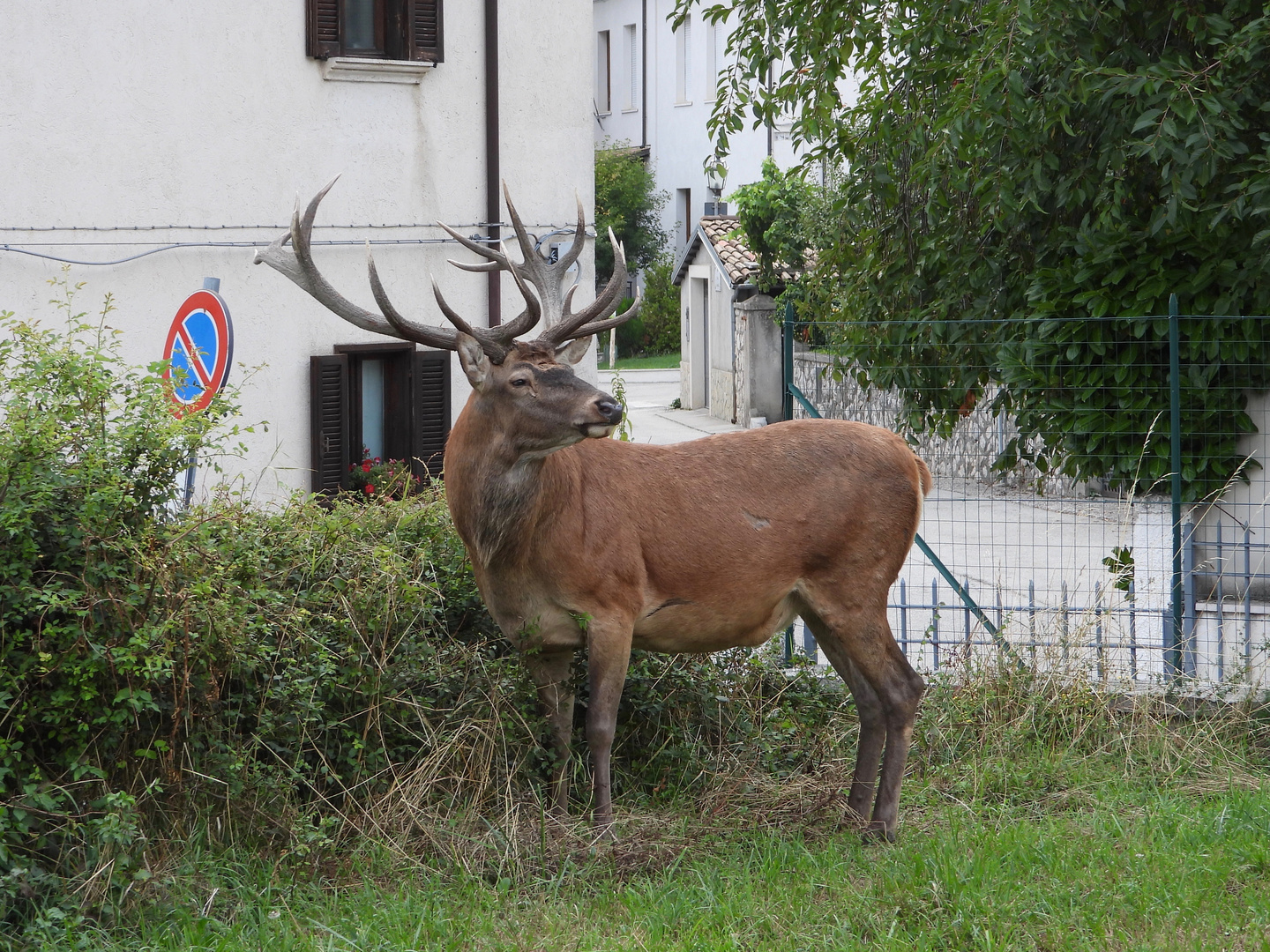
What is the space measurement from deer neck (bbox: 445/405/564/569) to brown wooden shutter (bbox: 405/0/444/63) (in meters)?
7.38

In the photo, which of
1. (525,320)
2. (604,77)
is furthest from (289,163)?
(604,77)

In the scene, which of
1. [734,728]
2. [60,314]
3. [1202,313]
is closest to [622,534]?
[734,728]

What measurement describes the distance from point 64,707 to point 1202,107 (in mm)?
6268

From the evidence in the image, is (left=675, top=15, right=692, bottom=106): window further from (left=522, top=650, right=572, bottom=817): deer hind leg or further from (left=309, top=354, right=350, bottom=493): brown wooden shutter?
(left=522, top=650, right=572, bottom=817): deer hind leg

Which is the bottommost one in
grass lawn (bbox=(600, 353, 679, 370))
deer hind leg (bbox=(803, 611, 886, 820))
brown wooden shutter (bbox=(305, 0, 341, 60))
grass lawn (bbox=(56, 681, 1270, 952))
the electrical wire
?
grass lawn (bbox=(56, 681, 1270, 952))

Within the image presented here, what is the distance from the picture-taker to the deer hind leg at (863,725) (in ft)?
20.2

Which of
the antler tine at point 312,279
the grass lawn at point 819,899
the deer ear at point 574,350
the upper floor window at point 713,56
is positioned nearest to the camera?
the grass lawn at point 819,899

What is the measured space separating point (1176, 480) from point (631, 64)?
3376 cm

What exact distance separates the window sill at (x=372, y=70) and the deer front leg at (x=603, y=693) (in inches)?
302

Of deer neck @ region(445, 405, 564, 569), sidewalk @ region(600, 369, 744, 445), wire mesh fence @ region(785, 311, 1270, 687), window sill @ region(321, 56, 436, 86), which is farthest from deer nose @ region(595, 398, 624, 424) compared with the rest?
sidewalk @ region(600, 369, 744, 445)

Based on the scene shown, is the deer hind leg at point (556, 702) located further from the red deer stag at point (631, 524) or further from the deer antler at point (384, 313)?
the deer antler at point (384, 313)

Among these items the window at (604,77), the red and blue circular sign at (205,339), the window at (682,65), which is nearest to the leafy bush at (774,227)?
the window at (682,65)

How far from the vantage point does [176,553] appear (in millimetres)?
5125

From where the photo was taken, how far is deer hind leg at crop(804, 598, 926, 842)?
6.06 metres
